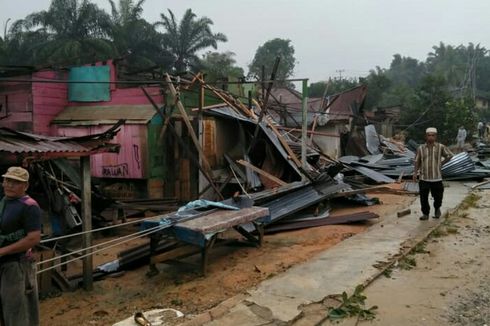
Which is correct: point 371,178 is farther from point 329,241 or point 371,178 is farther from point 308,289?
point 308,289

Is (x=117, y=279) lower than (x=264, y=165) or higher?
lower

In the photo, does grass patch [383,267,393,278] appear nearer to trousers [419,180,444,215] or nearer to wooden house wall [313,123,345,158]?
trousers [419,180,444,215]

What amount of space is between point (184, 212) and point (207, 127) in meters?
5.37

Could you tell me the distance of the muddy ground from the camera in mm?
5742

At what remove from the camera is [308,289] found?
17.8ft

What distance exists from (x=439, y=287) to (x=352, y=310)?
1.37 metres

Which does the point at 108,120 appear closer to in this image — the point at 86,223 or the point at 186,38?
the point at 86,223

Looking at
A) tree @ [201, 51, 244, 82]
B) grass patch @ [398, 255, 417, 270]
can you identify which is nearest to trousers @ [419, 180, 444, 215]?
grass patch @ [398, 255, 417, 270]

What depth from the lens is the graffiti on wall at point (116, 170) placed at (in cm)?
1341

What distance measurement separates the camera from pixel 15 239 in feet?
12.8

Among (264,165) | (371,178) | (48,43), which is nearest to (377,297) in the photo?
(264,165)

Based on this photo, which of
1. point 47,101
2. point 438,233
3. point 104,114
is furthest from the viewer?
point 47,101

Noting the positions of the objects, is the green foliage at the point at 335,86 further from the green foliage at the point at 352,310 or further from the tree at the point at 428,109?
the green foliage at the point at 352,310

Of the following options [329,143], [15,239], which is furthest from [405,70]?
[15,239]
